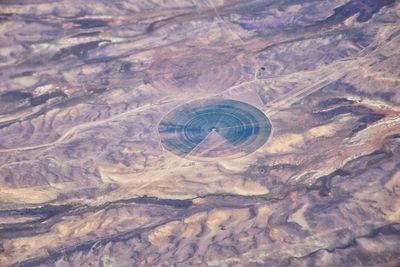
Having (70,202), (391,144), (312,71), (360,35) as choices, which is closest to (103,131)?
(70,202)

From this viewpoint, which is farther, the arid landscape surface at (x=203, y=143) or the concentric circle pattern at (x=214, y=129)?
the concentric circle pattern at (x=214, y=129)

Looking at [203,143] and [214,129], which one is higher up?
[214,129]

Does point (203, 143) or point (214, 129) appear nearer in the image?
point (203, 143)

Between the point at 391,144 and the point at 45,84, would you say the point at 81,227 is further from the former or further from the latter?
the point at 391,144

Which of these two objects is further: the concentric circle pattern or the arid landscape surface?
the concentric circle pattern
